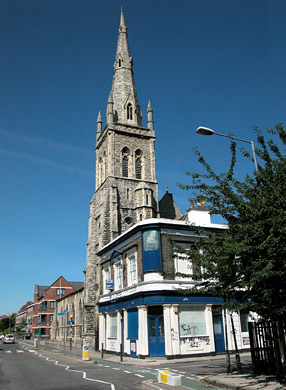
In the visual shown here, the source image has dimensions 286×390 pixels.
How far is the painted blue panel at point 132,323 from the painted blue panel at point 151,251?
2985 millimetres

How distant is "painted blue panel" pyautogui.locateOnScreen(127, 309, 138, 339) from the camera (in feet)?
68.1

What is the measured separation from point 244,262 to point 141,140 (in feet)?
121

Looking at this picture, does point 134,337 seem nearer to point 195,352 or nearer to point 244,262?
point 195,352

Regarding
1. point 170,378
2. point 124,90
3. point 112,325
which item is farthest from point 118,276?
point 124,90

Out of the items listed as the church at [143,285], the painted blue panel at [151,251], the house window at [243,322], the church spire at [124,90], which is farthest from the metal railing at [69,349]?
the church spire at [124,90]

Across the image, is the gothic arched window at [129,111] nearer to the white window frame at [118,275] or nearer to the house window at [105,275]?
the house window at [105,275]

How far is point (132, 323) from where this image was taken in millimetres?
21328

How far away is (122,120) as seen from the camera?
4741 cm

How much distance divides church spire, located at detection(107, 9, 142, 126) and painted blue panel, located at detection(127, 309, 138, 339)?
30755 millimetres

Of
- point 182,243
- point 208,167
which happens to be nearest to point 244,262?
point 208,167

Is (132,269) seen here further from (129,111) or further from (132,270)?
(129,111)

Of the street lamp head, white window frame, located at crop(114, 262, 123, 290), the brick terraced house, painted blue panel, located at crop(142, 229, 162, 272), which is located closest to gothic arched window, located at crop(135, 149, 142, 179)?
white window frame, located at crop(114, 262, 123, 290)

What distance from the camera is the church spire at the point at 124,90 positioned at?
1893 inches

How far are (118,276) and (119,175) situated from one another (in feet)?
62.3
